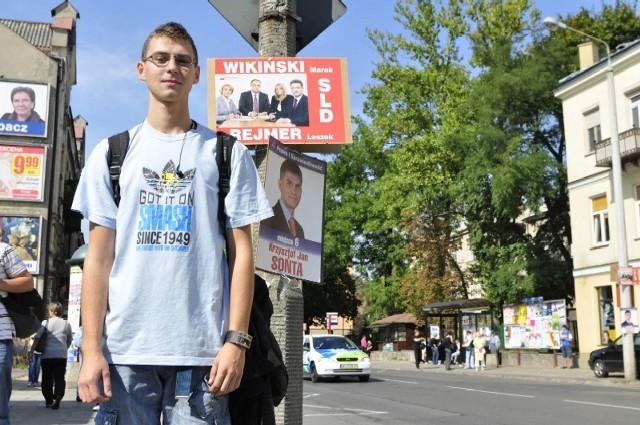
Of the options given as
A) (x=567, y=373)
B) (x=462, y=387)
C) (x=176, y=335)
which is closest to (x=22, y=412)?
(x=176, y=335)

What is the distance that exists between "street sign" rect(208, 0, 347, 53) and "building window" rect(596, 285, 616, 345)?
2825 cm

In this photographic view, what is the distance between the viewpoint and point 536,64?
35469mm

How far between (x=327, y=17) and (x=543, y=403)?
11.9 m

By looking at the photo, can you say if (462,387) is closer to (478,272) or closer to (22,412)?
(22,412)

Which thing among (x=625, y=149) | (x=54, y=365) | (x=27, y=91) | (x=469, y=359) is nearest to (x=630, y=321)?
(x=625, y=149)

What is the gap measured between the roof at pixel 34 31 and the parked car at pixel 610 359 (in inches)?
1368

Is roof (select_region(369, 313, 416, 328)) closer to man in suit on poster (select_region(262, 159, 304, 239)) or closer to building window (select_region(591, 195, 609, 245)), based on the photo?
building window (select_region(591, 195, 609, 245))

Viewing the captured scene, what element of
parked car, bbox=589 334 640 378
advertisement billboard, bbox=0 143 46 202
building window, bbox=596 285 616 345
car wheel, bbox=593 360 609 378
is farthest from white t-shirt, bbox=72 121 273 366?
advertisement billboard, bbox=0 143 46 202

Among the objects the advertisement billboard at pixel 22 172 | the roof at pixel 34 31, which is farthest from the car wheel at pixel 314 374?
the roof at pixel 34 31

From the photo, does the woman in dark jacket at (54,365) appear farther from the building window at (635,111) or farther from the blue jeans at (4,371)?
the building window at (635,111)

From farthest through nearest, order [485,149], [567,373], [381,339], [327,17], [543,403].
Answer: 1. [381,339]
2. [485,149]
3. [567,373]
4. [543,403]
5. [327,17]

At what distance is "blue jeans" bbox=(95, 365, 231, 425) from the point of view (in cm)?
253

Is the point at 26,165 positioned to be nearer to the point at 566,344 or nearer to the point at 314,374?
the point at 314,374

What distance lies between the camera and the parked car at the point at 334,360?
2355 centimetres
